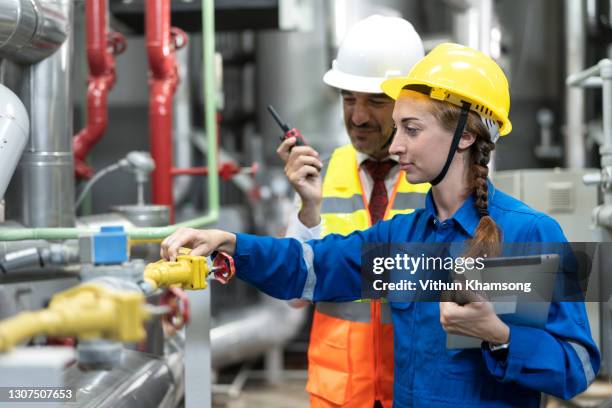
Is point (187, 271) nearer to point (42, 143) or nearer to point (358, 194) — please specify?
point (358, 194)

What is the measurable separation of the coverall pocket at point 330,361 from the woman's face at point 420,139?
0.47 meters

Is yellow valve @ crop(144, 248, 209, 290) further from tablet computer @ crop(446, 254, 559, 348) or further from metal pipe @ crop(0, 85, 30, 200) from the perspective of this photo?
metal pipe @ crop(0, 85, 30, 200)

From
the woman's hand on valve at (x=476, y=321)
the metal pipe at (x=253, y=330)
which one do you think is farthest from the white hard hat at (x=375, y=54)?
the metal pipe at (x=253, y=330)

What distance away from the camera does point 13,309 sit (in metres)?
1.85

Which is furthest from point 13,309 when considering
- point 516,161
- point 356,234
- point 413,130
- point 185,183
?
point 516,161

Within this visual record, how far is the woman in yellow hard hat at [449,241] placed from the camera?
3.76ft

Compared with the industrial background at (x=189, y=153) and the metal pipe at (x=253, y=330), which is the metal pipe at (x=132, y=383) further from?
the metal pipe at (x=253, y=330)

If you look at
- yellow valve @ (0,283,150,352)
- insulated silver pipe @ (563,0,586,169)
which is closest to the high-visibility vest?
yellow valve @ (0,283,150,352)

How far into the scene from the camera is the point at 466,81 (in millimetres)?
1299

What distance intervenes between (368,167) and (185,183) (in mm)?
2349

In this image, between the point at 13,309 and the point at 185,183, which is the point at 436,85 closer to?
the point at 13,309

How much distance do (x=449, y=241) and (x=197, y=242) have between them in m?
0.45

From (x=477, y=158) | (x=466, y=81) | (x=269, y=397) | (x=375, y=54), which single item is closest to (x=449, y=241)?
(x=477, y=158)

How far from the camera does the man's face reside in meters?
1.70
